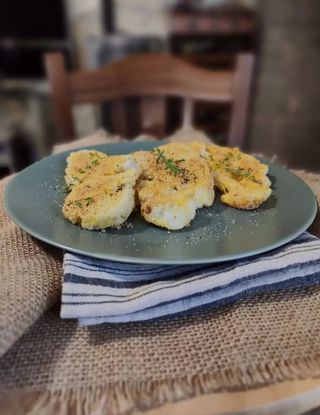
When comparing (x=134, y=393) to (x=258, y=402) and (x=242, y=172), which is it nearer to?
(x=258, y=402)

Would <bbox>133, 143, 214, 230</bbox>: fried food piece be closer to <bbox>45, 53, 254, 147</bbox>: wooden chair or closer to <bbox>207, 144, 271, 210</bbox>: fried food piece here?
<bbox>207, 144, 271, 210</bbox>: fried food piece

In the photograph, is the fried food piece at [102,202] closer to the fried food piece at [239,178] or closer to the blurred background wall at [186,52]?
the fried food piece at [239,178]

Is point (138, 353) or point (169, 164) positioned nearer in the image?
point (138, 353)

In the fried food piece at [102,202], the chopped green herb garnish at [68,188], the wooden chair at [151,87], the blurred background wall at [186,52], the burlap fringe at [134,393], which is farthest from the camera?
the blurred background wall at [186,52]

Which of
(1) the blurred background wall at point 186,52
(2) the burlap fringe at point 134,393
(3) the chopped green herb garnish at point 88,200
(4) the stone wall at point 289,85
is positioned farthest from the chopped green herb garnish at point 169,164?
(4) the stone wall at point 289,85

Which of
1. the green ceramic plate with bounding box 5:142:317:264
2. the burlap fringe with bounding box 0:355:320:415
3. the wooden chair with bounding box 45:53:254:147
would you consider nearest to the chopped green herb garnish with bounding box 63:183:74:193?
the green ceramic plate with bounding box 5:142:317:264

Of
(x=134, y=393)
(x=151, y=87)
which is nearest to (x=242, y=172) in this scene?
(x=134, y=393)

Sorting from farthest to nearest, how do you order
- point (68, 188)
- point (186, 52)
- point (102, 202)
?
point (186, 52)
point (68, 188)
point (102, 202)
